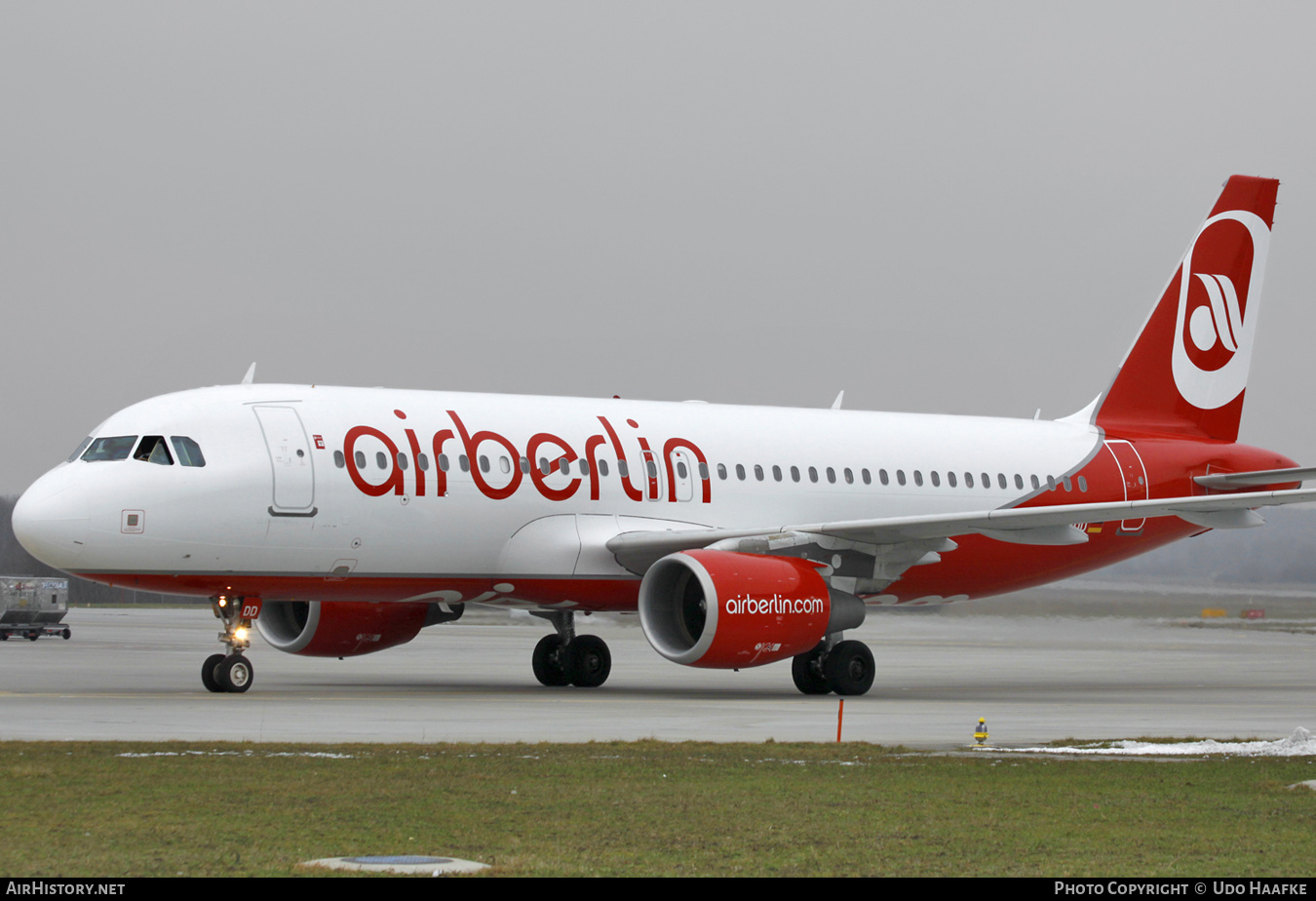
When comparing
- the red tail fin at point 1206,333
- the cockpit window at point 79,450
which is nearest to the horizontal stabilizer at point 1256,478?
the red tail fin at point 1206,333

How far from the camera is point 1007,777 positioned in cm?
1223

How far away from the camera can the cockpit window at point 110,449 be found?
20609 millimetres

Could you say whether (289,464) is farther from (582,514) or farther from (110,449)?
(582,514)

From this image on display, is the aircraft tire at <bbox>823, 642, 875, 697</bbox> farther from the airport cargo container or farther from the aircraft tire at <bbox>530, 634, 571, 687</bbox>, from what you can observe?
the airport cargo container

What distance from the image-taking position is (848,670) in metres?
22.8

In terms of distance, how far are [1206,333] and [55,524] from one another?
66.5ft

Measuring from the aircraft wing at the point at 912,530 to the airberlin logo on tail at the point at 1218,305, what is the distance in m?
7.49

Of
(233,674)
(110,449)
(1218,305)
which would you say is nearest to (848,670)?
(233,674)

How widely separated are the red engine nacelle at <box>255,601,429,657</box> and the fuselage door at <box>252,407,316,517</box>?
340 centimetres

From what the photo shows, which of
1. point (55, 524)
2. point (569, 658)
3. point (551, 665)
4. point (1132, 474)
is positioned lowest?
point (551, 665)

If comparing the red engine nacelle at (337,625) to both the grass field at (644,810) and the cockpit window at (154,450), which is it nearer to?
the cockpit window at (154,450)

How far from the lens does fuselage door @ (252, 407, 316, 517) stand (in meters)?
21.0
